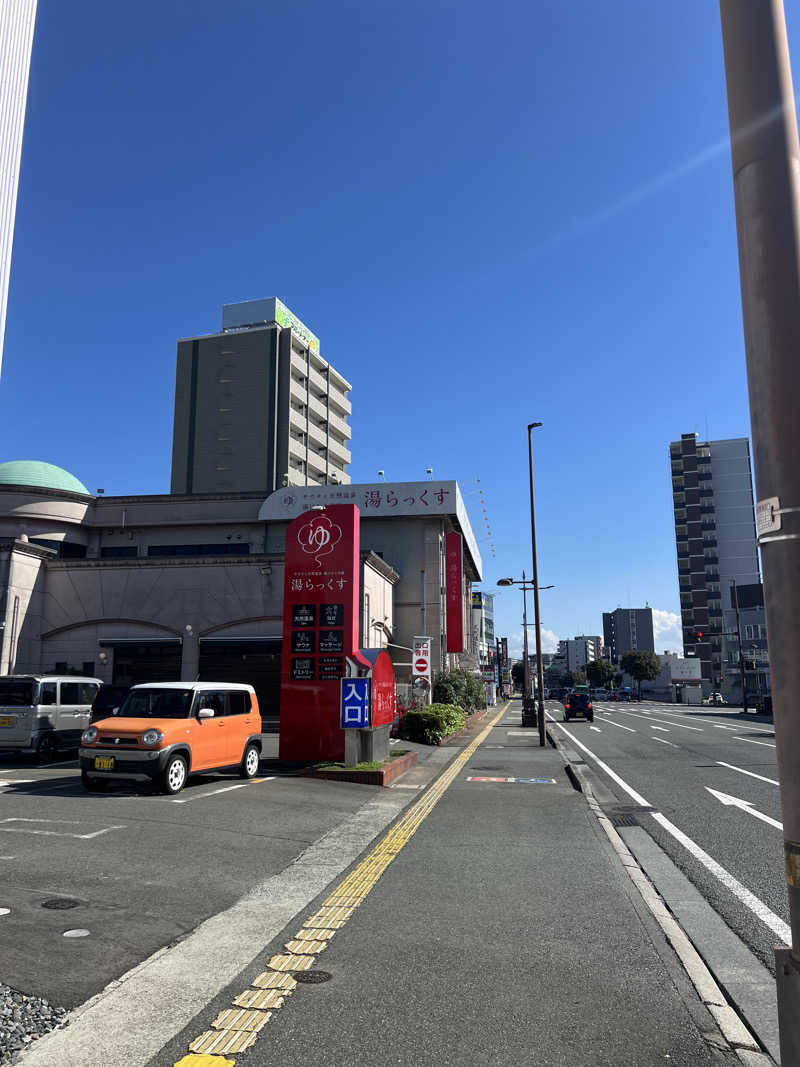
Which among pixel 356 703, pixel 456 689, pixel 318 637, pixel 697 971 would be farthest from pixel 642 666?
pixel 697 971

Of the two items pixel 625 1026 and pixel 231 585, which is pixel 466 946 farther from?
pixel 231 585

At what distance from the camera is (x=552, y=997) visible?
15.5 feet

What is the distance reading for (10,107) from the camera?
35.8 feet

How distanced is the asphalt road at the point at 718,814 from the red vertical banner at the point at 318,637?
6427 millimetres

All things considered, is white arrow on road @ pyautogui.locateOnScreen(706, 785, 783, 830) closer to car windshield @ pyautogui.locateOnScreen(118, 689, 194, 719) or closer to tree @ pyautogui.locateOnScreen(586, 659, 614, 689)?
car windshield @ pyautogui.locateOnScreen(118, 689, 194, 719)

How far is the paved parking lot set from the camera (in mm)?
5324

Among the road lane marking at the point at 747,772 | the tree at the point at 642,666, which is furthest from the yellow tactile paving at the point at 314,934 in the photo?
the tree at the point at 642,666

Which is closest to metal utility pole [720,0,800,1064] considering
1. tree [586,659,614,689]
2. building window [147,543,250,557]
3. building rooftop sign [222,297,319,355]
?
building window [147,543,250,557]

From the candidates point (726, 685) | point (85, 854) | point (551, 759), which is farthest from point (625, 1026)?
point (726, 685)

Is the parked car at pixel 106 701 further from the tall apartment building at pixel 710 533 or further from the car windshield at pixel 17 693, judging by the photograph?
the tall apartment building at pixel 710 533

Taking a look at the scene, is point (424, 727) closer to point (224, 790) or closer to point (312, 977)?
point (224, 790)

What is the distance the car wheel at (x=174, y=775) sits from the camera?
12492 millimetres

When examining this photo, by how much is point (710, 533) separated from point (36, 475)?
375 ft

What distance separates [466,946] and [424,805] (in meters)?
7.24
